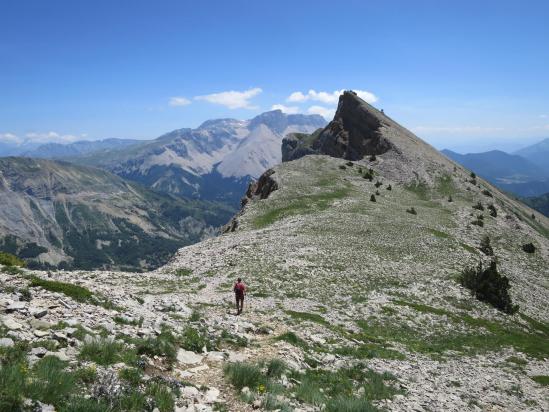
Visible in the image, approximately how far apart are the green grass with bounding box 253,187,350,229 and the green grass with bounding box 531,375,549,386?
39.8 metres

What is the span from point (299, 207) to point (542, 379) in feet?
149

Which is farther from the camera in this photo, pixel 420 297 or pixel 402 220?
pixel 402 220

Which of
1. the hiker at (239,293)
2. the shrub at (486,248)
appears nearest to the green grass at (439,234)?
the shrub at (486,248)

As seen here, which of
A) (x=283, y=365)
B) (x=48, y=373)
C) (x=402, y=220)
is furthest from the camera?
(x=402, y=220)

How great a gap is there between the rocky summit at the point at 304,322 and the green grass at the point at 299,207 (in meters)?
0.37

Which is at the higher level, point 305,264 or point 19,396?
point 19,396

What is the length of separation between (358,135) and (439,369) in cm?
11442

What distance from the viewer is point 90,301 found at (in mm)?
18812

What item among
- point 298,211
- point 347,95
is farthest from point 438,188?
point 347,95

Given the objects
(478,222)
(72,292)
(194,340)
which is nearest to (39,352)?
(194,340)

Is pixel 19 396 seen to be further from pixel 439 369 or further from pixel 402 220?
pixel 402 220

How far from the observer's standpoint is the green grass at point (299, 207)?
206ft

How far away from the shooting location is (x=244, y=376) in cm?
1408

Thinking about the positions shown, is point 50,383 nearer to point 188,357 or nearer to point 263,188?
point 188,357
